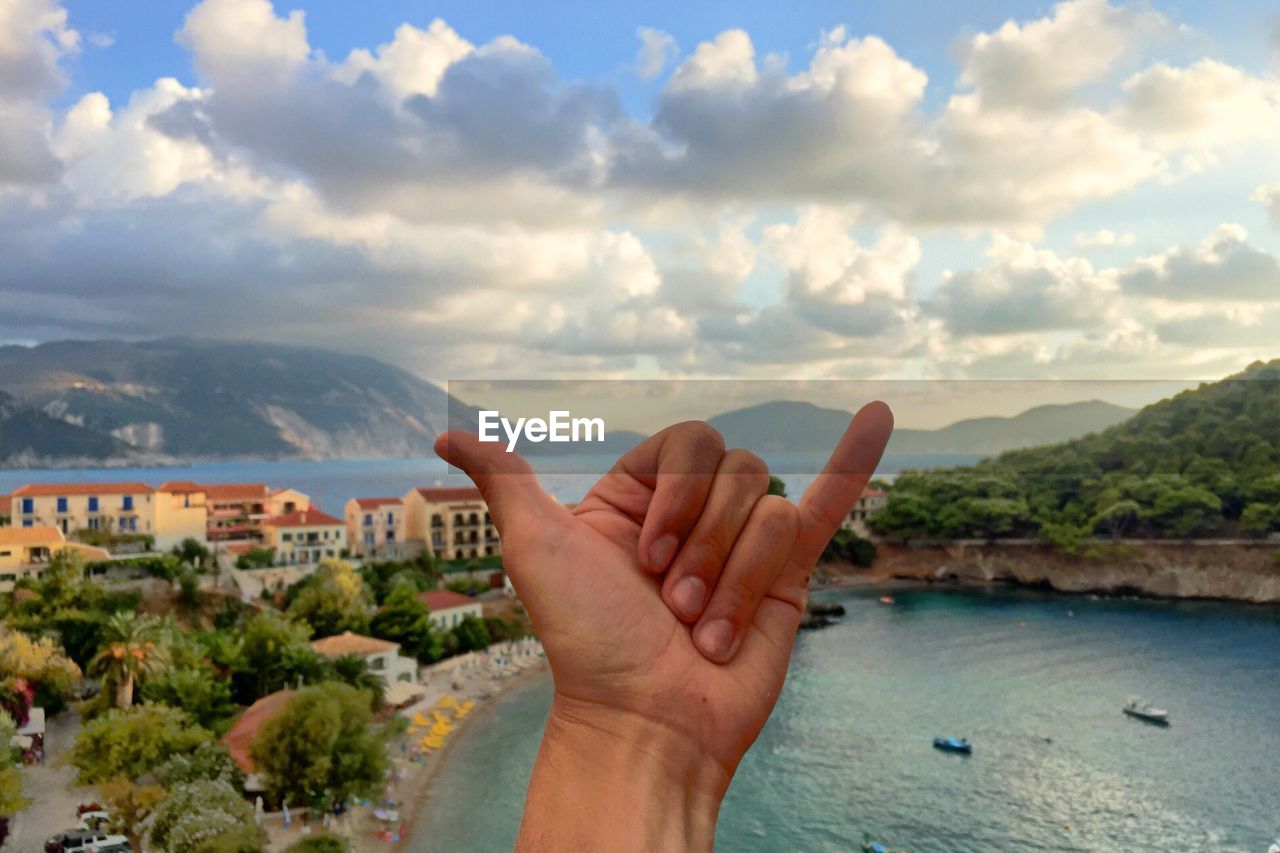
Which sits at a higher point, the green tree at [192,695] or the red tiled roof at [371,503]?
the red tiled roof at [371,503]

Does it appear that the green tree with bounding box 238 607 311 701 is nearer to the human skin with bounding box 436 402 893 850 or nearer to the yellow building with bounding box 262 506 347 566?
the yellow building with bounding box 262 506 347 566

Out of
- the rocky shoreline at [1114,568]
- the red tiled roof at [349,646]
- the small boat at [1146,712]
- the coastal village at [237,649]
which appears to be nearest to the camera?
the coastal village at [237,649]

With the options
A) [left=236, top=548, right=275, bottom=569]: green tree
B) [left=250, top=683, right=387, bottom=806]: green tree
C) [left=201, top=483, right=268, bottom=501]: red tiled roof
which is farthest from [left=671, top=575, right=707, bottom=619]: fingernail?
[left=201, top=483, right=268, bottom=501]: red tiled roof

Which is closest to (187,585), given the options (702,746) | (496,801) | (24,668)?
(24,668)

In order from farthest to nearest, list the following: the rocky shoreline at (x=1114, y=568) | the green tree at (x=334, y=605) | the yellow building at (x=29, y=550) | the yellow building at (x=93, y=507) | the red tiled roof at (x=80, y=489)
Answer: the rocky shoreline at (x=1114, y=568), the red tiled roof at (x=80, y=489), the yellow building at (x=93, y=507), the yellow building at (x=29, y=550), the green tree at (x=334, y=605)

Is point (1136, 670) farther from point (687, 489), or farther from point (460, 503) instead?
point (687, 489)

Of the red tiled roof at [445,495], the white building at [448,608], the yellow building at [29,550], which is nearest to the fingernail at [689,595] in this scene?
the white building at [448,608]

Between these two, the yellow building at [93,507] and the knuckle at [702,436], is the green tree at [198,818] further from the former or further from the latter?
the yellow building at [93,507]

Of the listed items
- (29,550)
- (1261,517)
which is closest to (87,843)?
(29,550)

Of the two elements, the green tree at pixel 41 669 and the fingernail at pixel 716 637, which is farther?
the green tree at pixel 41 669
